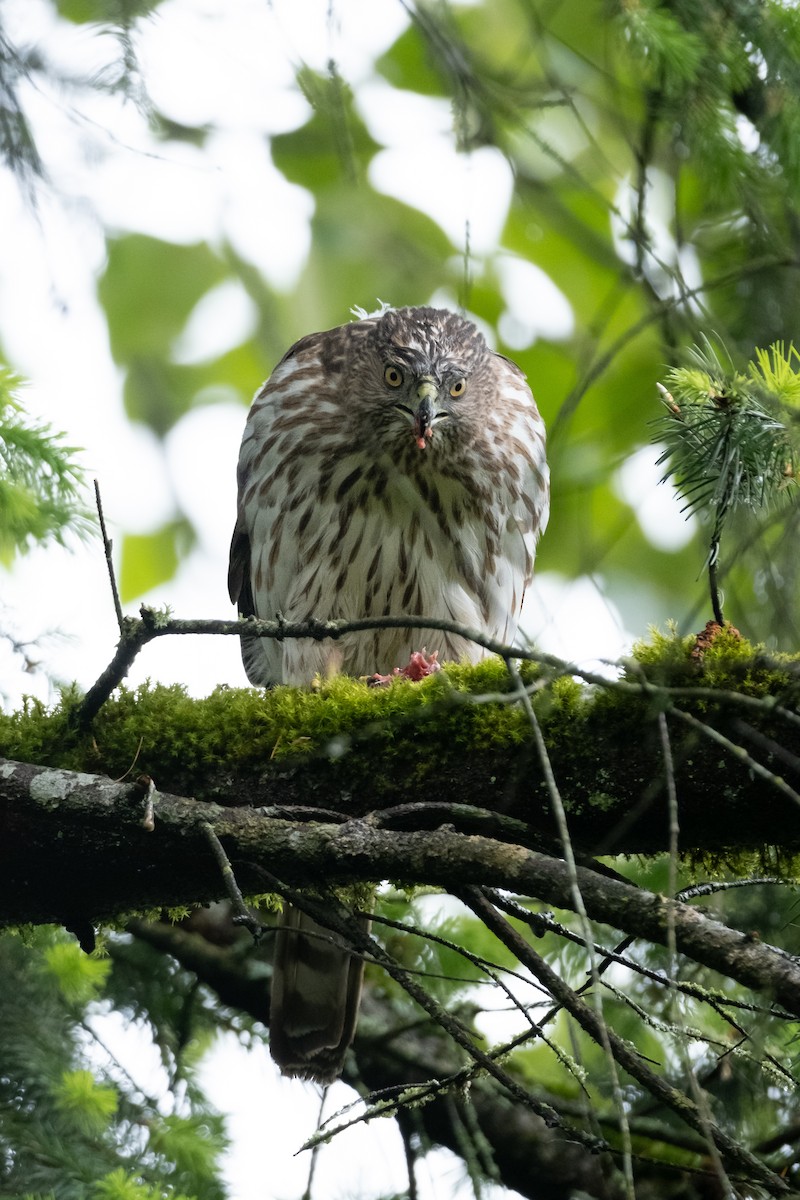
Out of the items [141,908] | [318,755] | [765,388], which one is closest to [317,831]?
[318,755]

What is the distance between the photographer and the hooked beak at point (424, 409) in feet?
15.0

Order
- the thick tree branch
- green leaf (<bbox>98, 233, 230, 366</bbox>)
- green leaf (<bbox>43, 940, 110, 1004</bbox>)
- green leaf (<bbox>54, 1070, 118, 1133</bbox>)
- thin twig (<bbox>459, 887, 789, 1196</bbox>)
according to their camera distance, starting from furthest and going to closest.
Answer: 1. green leaf (<bbox>98, 233, 230, 366</bbox>)
2. green leaf (<bbox>43, 940, 110, 1004</bbox>)
3. green leaf (<bbox>54, 1070, 118, 1133</bbox>)
4. the thick tree branch
5. thin twig (<bbox>459, 887, 789, 1196</bbox>)

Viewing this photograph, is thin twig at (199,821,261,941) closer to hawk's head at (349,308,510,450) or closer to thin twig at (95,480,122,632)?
thin twig at (95,480,122,632)

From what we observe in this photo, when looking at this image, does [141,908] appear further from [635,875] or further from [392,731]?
[635,875]

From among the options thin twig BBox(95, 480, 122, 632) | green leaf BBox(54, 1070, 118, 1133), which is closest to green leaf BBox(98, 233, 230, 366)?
thin twig BBox(95, 480, 122, 632)

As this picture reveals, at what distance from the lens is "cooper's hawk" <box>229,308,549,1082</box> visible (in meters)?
4.61

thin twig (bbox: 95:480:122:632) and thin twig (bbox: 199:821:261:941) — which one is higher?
thin twig (bbox: 95:480:122:632)

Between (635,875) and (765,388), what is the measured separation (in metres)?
2.19

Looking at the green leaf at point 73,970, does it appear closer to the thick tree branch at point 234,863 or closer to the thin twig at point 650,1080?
the thick tree branch at point 234,863

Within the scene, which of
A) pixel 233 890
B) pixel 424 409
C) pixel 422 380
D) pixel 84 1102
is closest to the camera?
pixel 233 890

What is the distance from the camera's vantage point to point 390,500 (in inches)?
183

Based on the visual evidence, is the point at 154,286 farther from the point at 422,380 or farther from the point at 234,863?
the point at 234,863

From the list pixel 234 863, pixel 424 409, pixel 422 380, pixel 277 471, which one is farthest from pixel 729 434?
pixel 277 471

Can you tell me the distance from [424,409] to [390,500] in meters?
0.36
